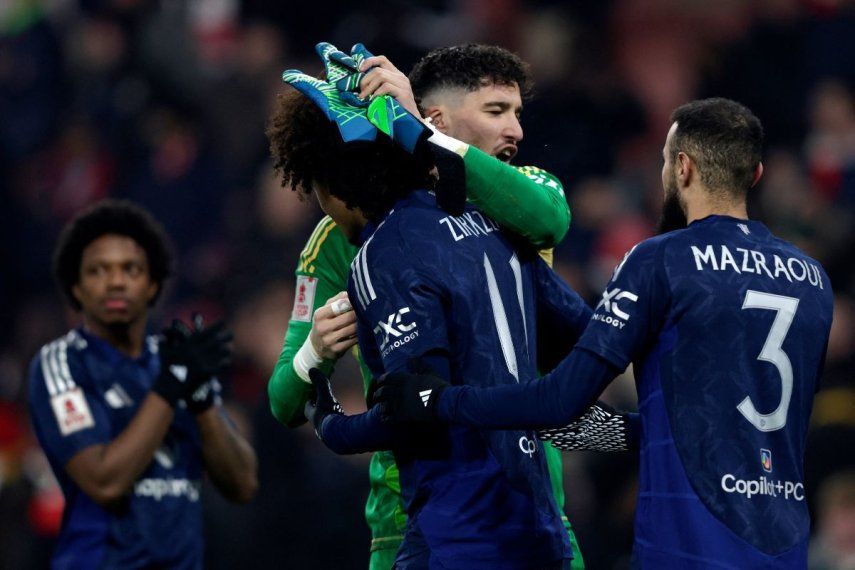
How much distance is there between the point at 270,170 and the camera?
370 inches

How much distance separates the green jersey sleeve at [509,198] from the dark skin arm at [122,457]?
1918mm

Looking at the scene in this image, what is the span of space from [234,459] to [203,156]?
480cm

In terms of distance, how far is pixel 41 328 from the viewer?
9891mm

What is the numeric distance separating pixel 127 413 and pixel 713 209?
103 inches

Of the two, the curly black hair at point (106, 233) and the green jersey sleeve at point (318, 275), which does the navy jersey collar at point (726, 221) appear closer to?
the green jersey sleeve at point (318, 275)

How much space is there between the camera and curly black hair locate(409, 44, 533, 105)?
13.6ft

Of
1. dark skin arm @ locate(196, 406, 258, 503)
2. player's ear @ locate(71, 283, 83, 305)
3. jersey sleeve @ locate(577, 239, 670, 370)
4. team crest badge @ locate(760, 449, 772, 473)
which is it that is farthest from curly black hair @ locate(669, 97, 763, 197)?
player's ear @ locate(71, 283, 83, 305)

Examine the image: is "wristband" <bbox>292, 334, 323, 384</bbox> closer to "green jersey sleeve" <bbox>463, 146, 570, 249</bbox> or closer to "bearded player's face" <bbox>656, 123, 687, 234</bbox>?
"green jersey sleeve" <bbox>463, 146, 570, 249</bbox>

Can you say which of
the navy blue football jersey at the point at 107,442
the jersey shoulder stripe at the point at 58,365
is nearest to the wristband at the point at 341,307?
the navy blue football jersey at the point at 107,442

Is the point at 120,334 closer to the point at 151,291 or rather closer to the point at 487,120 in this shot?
the point at 151,291

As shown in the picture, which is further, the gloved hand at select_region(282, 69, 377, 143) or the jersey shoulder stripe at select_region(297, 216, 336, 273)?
the jersey shoulder stripe at select_region(297, 216, 336, 273)

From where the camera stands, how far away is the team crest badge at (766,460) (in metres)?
3.22

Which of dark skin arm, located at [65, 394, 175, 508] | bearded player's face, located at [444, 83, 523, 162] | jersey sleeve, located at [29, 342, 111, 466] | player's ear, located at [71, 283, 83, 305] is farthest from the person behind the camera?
player's ear, located at [71, 283, 83, 305]

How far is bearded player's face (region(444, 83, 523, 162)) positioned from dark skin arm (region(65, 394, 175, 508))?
1.65 meters
